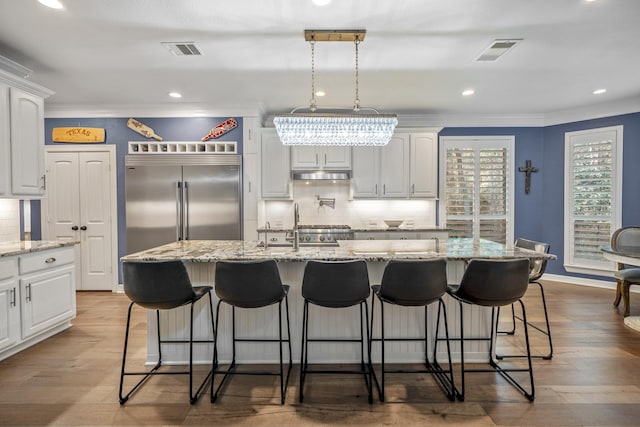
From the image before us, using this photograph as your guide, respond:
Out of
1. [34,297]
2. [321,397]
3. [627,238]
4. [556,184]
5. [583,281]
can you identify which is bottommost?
[321,397]

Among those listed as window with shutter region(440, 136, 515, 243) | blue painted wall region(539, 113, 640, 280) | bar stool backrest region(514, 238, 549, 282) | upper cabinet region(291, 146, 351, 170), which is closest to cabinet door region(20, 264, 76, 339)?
upper cabinet region(291, 146, 351, 170)

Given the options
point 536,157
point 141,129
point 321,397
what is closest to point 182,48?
point 141,129

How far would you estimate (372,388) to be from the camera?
85.7 inches

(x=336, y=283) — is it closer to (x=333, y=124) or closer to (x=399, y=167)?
(x=333, y=124)

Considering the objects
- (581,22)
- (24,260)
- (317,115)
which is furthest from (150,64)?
(581,22)

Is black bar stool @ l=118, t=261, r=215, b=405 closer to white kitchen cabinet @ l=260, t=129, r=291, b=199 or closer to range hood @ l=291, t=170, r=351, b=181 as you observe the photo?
white kitchen cabinet @ l=260, t=129, r=291, b=199

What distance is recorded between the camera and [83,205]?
4500 mm

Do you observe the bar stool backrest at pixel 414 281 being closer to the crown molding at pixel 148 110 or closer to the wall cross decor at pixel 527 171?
the crown molding at pixel 148 110

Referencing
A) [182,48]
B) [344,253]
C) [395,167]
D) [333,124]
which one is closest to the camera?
[344,253]

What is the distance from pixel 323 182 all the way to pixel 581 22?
3380 mm

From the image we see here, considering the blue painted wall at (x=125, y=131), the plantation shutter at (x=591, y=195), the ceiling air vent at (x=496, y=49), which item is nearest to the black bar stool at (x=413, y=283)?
the ceiling air vent at (x=496, y=49)

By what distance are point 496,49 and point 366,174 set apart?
2313mm

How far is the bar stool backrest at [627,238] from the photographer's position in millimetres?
3699

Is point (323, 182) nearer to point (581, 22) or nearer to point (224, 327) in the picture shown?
point (224, 327)
